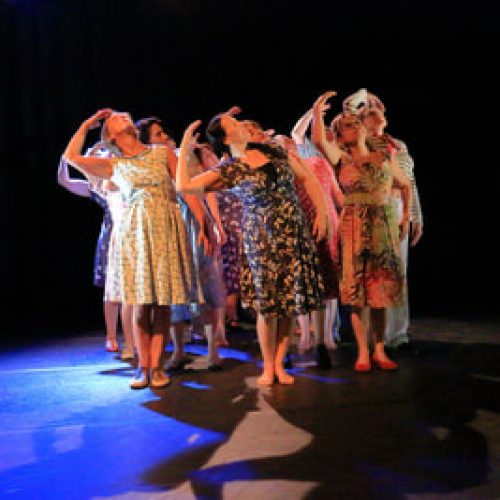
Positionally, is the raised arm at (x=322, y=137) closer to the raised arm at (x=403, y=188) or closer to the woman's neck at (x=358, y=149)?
the woman's neck at (x=358, y=149)

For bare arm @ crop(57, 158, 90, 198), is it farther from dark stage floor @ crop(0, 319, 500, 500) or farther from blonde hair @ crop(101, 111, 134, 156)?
dark stage floor @ crop(0, 319, 500, 500)

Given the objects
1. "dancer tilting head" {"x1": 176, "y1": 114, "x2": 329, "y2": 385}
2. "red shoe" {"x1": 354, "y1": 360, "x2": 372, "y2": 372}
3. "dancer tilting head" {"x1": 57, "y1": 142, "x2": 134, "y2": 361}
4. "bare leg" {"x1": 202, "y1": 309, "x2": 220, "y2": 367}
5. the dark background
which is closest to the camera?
"dancer tilting head" {"x1": 176, "y1": 114, "x2": 329, "y2": 385}

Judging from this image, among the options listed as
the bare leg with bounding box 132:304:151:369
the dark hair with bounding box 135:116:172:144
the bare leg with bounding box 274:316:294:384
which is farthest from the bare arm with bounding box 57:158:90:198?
the bare leg with bounding box 274:316:294:384

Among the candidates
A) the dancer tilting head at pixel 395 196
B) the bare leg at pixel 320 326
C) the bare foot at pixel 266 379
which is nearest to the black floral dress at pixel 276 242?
Answer: the bare foot at pixel 266 379

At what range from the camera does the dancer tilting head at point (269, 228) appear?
122 inches

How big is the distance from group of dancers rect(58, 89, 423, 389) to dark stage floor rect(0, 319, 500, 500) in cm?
23

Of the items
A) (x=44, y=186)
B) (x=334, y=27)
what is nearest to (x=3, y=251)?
(x=44, y=186)

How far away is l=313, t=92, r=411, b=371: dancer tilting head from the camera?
11.2ft

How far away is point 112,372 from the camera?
3.70 metres

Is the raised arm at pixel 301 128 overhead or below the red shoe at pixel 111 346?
overhead

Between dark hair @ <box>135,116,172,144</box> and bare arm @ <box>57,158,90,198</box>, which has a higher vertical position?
dark hair @ <box>135,116,172,144</box>

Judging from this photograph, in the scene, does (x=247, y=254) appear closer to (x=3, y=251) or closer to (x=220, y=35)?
(x=220, y=35)

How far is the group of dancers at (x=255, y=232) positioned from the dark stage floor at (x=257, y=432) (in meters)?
0.23

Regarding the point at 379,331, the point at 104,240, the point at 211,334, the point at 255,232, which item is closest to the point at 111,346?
the point at 104,240
